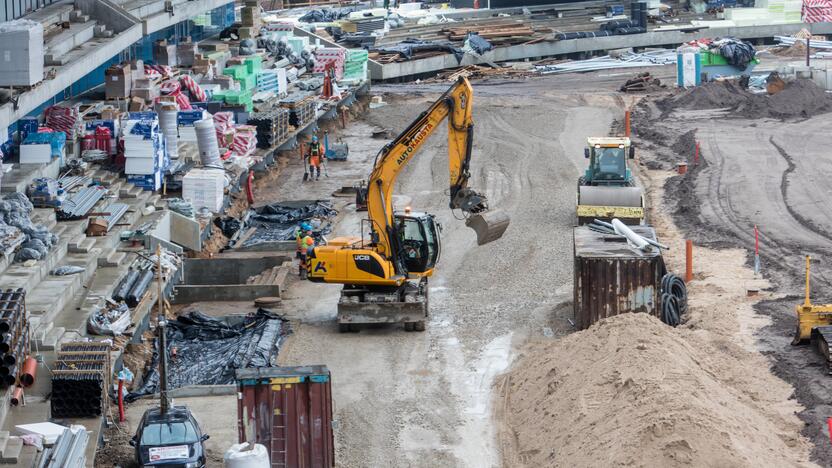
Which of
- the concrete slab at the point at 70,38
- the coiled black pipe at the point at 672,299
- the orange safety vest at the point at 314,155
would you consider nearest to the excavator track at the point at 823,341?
the coiled black pipe at the point at 672,299

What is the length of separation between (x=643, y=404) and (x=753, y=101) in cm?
3750

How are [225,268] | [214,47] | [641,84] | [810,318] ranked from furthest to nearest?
1. [641,84]
2. [214,47]
3. [225,268]
4. [810,318]

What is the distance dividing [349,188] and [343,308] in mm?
15152

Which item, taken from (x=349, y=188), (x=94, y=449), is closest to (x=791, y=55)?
(x=349, y=188)

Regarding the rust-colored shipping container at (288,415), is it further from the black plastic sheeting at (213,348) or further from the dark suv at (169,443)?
the black plastic sheeting at (213,348)

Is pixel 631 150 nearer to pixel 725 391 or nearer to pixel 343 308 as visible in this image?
pixel 343 308

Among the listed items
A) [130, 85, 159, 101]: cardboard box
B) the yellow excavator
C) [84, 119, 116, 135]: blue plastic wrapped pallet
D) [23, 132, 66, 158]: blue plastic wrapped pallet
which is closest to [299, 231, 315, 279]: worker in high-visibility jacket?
the yellow excavator

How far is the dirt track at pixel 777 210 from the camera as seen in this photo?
23.8 meters

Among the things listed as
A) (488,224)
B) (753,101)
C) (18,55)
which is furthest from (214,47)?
(488,224)

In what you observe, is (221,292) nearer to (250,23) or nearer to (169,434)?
(169,434)

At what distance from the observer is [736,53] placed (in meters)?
61.0

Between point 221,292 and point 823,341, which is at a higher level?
point 823,341

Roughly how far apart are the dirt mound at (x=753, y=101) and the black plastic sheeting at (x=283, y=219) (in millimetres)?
21450

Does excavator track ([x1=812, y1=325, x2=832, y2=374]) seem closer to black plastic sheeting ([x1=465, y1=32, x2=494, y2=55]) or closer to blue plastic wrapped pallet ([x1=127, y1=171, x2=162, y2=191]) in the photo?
blue plastic wrapped pallet ([x1=127, y1=171, x2=162, y2=191])
